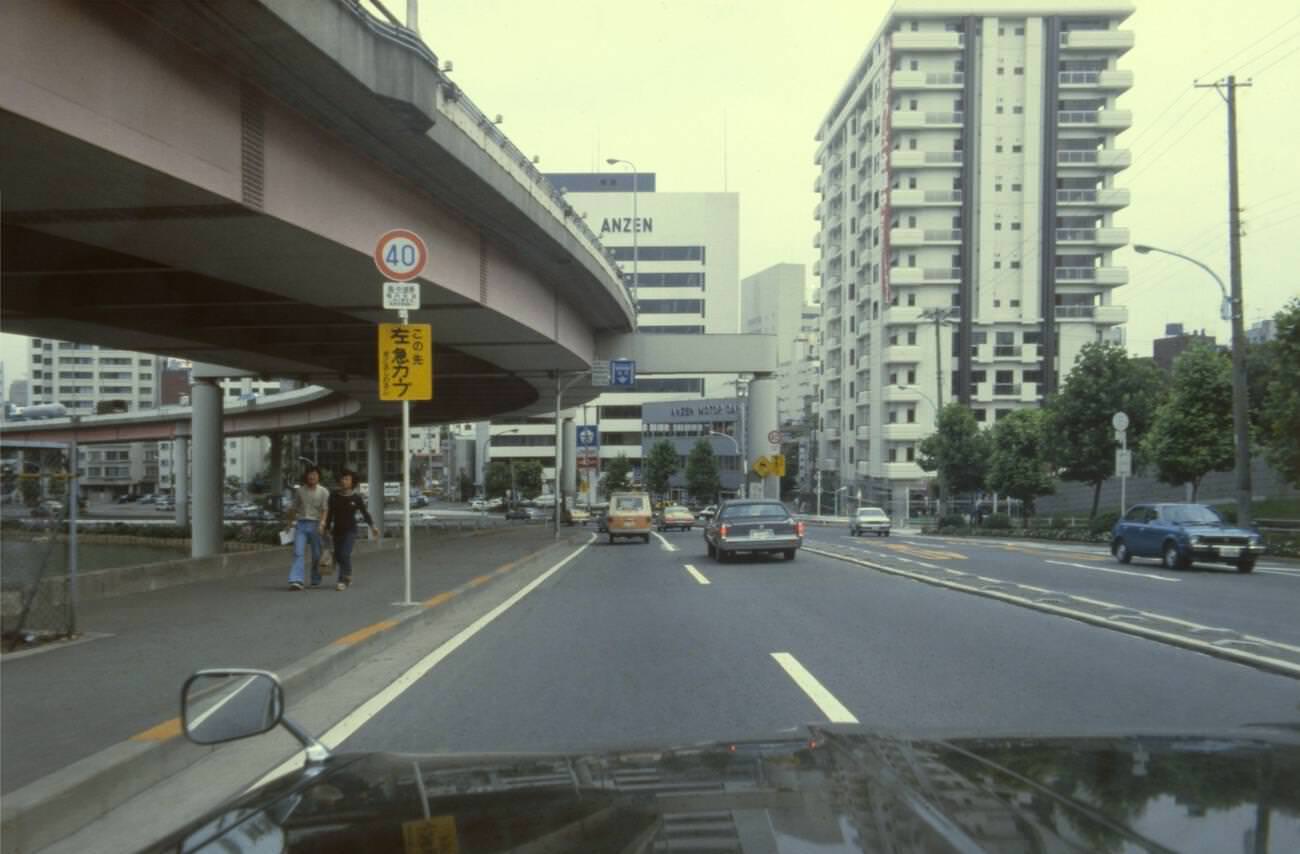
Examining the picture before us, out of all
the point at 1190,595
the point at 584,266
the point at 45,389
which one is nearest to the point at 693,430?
the point at 45,389

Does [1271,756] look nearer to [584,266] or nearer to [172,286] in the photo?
[172,286]

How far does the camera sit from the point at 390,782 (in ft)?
8.91

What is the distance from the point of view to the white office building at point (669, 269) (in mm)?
103125

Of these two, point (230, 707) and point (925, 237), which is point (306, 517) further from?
point (925, 237)

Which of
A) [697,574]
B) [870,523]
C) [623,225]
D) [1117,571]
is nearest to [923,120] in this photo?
[870,523]

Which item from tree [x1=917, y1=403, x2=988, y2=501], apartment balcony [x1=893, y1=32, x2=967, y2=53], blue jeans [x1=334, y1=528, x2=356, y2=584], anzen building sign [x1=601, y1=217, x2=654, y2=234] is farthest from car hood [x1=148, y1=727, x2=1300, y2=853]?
anzen building sign [x1=601, y1=217, x2=654, y2=234]

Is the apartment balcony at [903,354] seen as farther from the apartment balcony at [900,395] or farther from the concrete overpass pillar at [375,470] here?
the concrete overpass pillar at [375,470]

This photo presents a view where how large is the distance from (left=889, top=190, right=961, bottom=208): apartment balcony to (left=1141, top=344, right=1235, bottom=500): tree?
4074 cm

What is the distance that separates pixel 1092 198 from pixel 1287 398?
52.5m

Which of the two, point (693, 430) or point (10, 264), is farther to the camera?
point (693, 430)

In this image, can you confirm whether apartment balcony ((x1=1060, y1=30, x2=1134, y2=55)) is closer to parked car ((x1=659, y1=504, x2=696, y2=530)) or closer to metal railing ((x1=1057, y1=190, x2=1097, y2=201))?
metal railing ((x1=1057, y1=190, x2=1097, y2=201))

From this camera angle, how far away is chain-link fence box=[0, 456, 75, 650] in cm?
878

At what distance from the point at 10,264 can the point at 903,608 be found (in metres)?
13.8

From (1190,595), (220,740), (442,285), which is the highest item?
(442,285)
